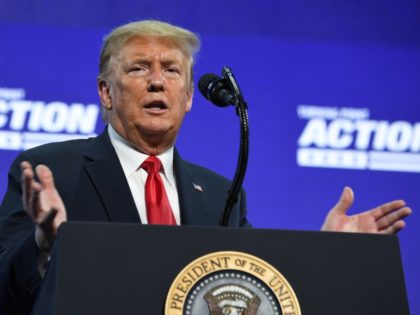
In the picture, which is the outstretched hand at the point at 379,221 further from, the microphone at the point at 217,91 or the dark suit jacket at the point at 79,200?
the dark suit jacket at the point at 79,200

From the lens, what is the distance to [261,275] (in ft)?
4.80

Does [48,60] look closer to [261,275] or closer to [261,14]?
[261,14]

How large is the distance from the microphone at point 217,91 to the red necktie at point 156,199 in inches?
15.5

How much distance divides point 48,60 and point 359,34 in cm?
146

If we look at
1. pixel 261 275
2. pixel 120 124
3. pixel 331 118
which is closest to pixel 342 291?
pixel 261 275

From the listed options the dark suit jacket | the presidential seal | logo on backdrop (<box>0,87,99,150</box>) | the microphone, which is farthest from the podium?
logo on backdrop (<box>0,87,99,150</box>)

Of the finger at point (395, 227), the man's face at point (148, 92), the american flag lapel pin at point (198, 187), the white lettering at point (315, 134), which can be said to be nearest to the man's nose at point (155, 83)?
the man's face at point (148, 92)

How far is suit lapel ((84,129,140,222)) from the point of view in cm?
212

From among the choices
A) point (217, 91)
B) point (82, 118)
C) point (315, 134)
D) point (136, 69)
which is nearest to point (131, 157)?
point (136, 69)

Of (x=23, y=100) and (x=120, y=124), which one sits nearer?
(x=120, y=124)

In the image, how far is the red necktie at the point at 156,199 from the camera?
222 centimetres

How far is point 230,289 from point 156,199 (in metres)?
0.86

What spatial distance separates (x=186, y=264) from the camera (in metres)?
1.45

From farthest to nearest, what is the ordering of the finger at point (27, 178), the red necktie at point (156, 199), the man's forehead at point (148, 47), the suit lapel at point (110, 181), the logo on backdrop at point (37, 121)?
the logo on backdrop at point (37, 121), the man's forehead at point (148, 47), the red necktie at point (156, 199), the suit lapel at point (110, 181), the finger at point (27, 178)
